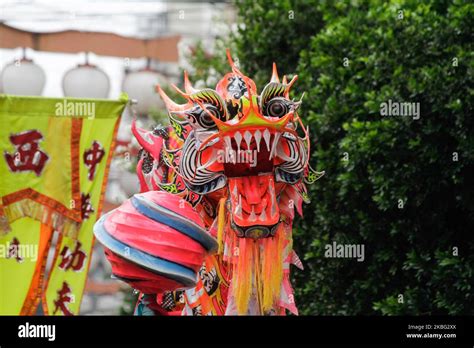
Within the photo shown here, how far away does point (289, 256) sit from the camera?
753 centimetres

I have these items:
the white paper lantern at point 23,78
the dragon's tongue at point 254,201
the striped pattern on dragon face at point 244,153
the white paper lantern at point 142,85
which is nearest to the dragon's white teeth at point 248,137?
the striped pattern on dragon face at point 244,153

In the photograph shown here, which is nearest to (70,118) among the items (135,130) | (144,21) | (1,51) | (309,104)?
(135,130)

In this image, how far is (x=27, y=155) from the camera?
402 inches

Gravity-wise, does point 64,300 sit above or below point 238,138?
below

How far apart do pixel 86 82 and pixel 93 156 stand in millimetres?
3576

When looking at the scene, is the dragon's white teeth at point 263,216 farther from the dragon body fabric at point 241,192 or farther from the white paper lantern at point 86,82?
Result: the white paper lantern at point 86,82

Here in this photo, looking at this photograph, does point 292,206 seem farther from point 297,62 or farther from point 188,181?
point 297,62

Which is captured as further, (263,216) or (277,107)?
(277,107)

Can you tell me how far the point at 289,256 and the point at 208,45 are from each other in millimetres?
12500

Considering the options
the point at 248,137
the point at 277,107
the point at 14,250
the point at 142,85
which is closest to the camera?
the point at 248,137

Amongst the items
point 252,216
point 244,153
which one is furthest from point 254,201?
point 244,153

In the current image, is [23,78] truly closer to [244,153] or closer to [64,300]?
[64,300]

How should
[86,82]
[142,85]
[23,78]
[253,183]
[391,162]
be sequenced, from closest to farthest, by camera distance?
[253,183], [391,162], [23,78], [86,82], [142,85]

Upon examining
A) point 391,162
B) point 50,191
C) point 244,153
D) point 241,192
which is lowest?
point 241,192
